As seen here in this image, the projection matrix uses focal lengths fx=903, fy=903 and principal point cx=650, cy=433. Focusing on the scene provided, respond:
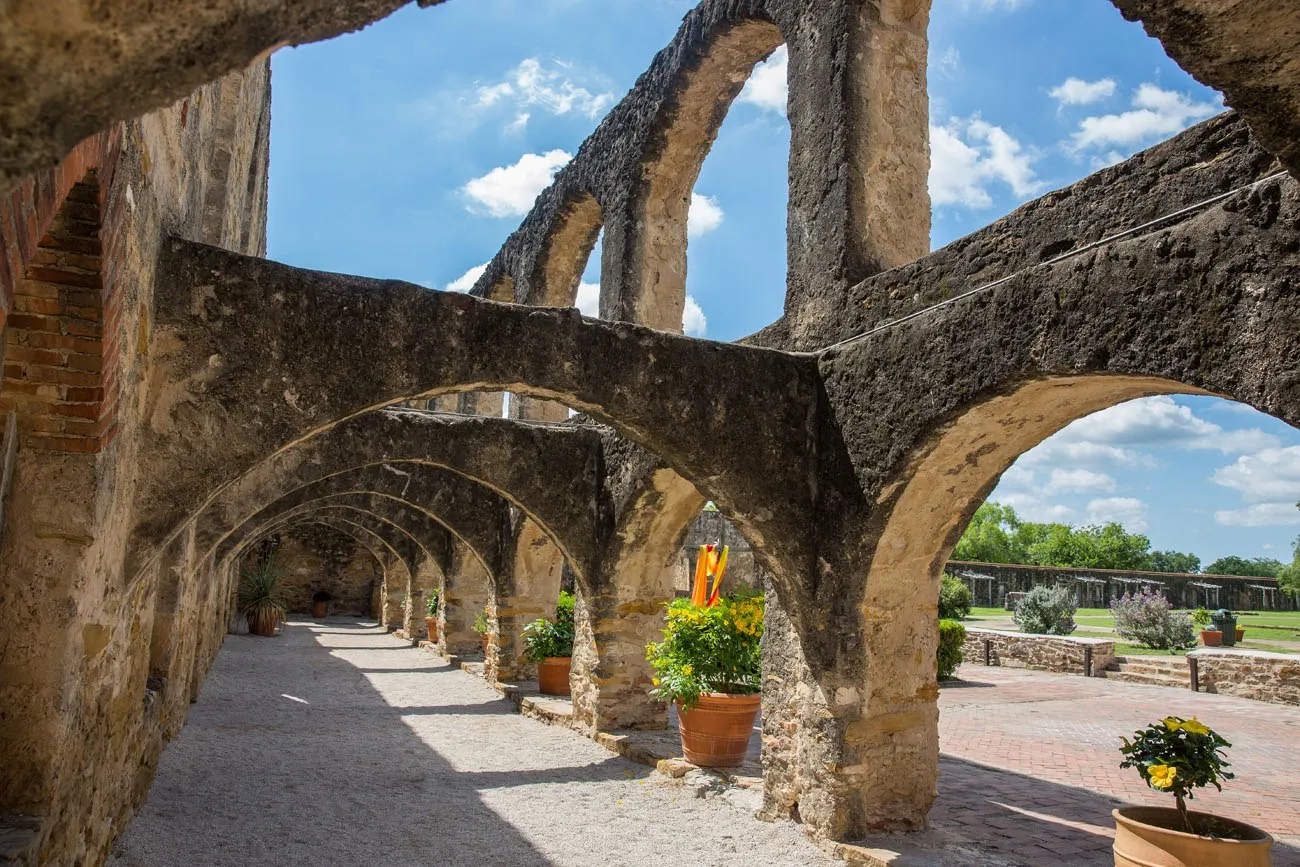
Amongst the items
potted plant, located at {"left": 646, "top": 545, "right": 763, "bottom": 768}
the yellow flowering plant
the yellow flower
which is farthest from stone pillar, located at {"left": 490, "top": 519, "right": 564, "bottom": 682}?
the yellow flower

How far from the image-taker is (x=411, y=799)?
6.36 metres

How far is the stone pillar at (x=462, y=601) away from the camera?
46.3 feet

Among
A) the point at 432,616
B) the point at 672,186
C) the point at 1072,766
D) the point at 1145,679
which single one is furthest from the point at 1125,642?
the point at 672,186

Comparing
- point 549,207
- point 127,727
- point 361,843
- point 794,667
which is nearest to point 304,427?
point 127,727

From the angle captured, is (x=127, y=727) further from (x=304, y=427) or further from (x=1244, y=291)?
(x=1244, y=291)

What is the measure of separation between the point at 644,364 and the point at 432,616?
43.7ft

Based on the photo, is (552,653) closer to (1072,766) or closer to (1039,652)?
(1072,766)

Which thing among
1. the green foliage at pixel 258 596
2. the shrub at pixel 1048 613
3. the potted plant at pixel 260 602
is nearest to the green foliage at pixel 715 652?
the shrub at pixel 1048 613

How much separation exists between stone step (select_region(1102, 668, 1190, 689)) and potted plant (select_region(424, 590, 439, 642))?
11.2 meters

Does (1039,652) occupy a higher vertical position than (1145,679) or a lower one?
higher

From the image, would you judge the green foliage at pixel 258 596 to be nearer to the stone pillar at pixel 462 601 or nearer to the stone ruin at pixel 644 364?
the stone pillar at pixel 462 601

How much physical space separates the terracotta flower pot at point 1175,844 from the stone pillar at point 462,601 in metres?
10.8

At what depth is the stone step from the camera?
41.0 feet

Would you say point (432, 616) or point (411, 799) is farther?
point (432, 616)
